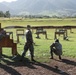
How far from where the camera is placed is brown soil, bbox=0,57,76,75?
44.8 feet

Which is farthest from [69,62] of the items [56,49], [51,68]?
[51,68]

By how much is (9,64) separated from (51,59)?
245 centimetres

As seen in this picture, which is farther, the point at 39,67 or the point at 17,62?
the point at 17,62

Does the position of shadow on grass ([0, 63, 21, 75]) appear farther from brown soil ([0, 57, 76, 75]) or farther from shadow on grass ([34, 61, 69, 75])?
shadow on grass ([34, 61, 69, 75])

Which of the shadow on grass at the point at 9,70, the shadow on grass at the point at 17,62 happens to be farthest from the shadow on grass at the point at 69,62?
the shadow on grass at the point at 9,70

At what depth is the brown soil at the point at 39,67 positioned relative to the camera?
44.8 ft

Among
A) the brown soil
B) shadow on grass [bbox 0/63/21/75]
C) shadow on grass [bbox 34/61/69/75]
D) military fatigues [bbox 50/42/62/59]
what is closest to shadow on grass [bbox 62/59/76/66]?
the brown soil

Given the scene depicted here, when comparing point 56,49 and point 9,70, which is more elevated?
point 56,49

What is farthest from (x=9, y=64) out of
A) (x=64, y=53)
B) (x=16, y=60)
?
(x=64, y=53)

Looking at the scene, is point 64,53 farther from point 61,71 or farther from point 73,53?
point 61,71

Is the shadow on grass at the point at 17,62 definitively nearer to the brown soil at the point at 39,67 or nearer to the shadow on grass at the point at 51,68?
the brown soil at the point at 39,67

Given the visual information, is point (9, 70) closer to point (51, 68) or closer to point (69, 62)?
point (51, 68)

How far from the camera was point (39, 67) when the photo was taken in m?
14.6

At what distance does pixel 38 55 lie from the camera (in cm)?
1762
